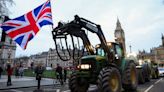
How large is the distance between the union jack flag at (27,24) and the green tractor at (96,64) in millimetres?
2926

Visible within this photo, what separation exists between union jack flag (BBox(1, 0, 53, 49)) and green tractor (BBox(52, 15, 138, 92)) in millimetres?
2926

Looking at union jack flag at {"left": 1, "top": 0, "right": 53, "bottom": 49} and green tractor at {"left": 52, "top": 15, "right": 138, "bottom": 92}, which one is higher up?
union jack flag at {"left": 1, "top": 0, "right": 53, "bottom": 49}

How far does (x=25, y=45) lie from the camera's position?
12234mm

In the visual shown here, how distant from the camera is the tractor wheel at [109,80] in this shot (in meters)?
9.23

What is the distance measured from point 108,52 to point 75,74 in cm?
206

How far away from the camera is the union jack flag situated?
40.8ft

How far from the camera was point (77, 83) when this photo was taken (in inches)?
442

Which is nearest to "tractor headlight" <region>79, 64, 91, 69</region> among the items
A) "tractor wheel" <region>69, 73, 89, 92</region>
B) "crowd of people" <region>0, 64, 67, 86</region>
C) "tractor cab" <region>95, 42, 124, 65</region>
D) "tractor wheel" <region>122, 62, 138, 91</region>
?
"tractor wheel" <region>69, 73, 89, 92</region>

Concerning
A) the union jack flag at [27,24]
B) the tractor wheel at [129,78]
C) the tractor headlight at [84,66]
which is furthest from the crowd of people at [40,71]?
the tractor wheel at [129,78]

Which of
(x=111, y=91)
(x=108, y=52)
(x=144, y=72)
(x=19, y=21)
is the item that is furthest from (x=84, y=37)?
(x=144, y=72)

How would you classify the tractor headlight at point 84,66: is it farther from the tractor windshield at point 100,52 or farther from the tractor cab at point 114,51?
the tractor windshield at point 100,52

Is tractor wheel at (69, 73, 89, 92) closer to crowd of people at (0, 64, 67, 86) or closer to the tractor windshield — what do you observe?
the tractor windshield

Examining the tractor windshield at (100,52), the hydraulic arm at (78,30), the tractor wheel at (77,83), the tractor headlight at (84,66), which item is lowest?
the tractor wheel at (77,83)

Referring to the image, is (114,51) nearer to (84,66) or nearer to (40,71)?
(84,66)
